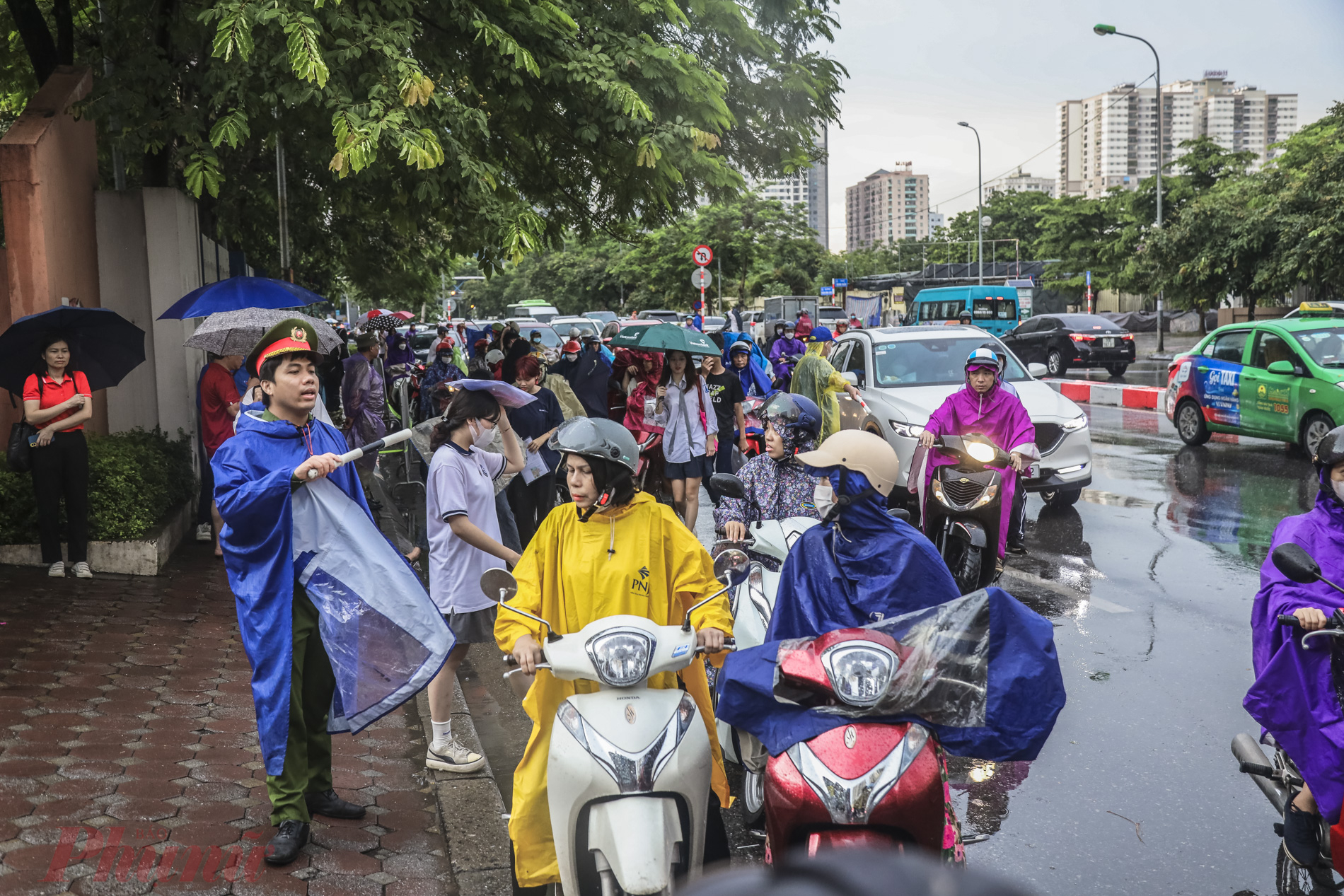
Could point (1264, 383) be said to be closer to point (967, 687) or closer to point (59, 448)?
point (967, 687)

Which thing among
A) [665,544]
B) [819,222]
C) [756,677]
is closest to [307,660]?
[665,544]

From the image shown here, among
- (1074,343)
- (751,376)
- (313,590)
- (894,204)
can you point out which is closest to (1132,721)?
(313,590)

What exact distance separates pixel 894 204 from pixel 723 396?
501 feet

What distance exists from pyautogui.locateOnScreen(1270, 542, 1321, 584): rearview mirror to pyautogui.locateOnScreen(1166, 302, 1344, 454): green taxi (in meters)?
10.5

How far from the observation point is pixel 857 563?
3.48 meters

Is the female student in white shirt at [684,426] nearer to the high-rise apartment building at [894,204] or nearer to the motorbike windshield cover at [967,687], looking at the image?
the motorbike windshield cover at [967,687]

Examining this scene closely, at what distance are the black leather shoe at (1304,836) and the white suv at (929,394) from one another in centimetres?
562

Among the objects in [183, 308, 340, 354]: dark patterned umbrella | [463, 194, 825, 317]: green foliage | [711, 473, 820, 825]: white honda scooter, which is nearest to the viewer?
[711, 473, 820, 825]: white honda scooter

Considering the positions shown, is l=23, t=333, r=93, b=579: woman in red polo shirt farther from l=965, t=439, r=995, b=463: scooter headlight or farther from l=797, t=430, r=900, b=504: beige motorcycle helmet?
l=797, t=430, r=900, b=504: beige motorcycle helmet

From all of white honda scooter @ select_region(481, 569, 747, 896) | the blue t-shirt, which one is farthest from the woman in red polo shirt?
white honda scooter @ select_region(481, 569, 747, 896)

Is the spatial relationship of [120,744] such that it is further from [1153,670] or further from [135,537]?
[1153,670]

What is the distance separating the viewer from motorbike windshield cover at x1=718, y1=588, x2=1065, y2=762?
2.98 metres

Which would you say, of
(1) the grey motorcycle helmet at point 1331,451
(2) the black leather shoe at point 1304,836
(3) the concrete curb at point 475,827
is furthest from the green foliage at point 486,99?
(2) the black leather shoe at point 1304,836

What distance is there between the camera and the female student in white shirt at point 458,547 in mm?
4883
